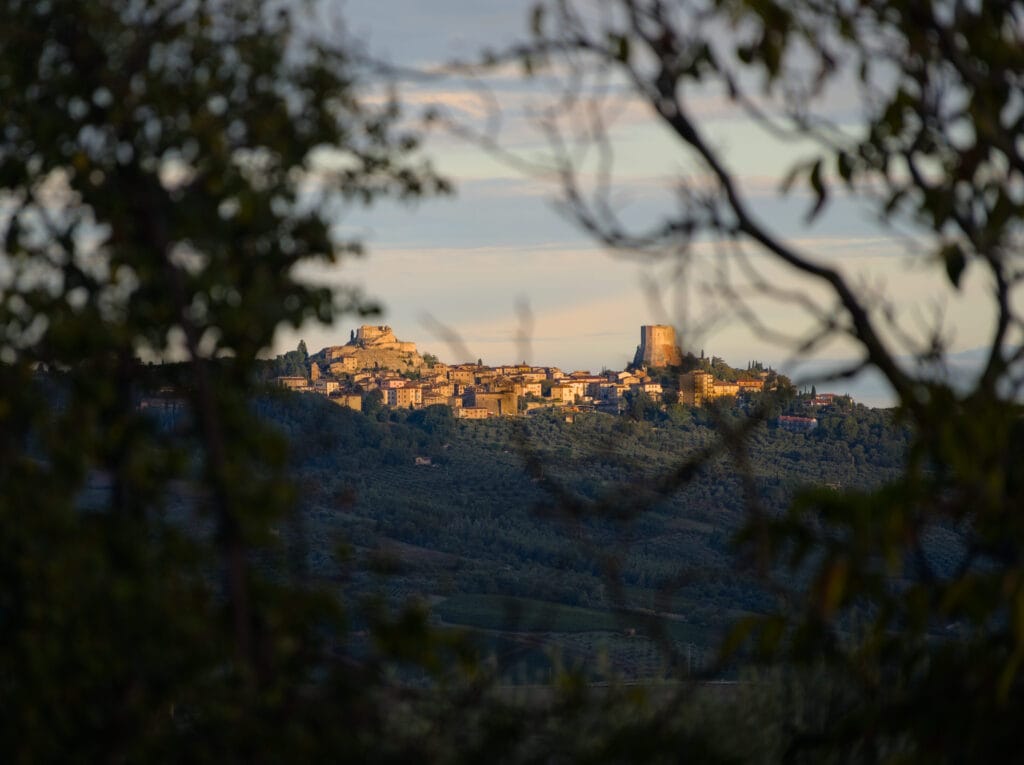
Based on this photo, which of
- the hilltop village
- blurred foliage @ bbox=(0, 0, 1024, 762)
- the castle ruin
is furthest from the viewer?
the castle ruin

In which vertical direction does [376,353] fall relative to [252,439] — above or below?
above

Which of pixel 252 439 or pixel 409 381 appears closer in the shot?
pixel 252 439

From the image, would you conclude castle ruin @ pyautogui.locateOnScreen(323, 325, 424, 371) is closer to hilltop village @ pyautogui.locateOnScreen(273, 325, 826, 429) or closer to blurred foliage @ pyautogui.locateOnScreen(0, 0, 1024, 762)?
hilltop village @ pyautogui.locateOnScreen(273, 325, 826, 429)

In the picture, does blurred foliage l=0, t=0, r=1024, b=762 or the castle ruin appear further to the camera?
the castle ruin

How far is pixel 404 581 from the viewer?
5322cm

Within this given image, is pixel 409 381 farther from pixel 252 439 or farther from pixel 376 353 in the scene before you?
pixel 252 439

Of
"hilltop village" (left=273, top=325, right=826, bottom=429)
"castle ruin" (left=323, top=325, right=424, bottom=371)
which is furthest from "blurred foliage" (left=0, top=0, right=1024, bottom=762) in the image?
"castle ruin" (left=323, top=325, right=424, bottom=371)

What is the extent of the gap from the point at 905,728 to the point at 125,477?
2174 millimetres

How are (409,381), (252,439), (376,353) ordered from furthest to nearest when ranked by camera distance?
(376,353) < (409,381) < (252,439)

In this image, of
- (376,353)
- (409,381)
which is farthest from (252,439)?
(376,353)

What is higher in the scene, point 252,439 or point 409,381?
point 409,381

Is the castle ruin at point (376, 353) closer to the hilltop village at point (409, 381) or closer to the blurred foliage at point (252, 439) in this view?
the hilltop village at point (409, 381)

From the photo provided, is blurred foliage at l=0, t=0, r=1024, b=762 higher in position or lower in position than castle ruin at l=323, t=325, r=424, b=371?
lower

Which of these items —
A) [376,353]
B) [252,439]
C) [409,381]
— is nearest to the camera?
[252,439]
